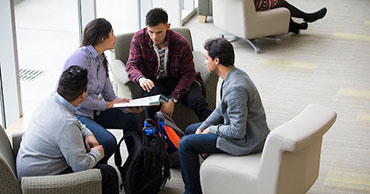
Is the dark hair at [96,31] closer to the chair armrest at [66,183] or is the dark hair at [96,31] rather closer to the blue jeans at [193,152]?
the blue jeans at [193,152]

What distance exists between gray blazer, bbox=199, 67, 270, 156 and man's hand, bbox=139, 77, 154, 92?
0.78m

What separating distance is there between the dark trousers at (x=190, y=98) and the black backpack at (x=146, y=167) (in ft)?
1.50

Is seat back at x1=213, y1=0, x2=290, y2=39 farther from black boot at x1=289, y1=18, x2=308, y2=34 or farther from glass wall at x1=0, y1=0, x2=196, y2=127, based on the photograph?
glass wall at x1=0, y1=0, x2=196, y2=127

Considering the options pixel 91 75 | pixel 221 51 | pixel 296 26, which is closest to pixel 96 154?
pixel 91 75

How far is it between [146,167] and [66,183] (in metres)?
0.79

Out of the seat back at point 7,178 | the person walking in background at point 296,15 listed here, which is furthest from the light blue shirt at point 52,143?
the person walking in background at point 296,15

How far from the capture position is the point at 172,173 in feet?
13.0

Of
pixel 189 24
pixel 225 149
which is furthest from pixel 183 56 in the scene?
pixel 189 24

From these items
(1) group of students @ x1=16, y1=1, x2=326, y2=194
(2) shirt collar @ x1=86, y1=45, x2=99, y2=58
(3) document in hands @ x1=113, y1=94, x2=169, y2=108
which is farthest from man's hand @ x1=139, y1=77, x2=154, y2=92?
(2) shirt collar @ x1=86, y1=45, x2=99, y2=58

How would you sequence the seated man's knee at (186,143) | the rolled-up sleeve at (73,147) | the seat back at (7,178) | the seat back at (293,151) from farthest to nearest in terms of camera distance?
the seated man's knee at (186,143) < the seat back at (293,151) < the rolled-up sleeve at (73,147) < the seat back at (7,178)

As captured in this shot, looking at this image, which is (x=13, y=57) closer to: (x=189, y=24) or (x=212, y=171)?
(x=212, y=171)

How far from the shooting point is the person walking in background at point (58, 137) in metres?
2.84

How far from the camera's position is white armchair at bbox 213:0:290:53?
6418mm

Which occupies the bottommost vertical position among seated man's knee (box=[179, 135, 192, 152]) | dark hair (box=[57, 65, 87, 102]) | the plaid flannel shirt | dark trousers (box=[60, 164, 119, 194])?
dark trousers (box=[60, 164, 119, 194])
